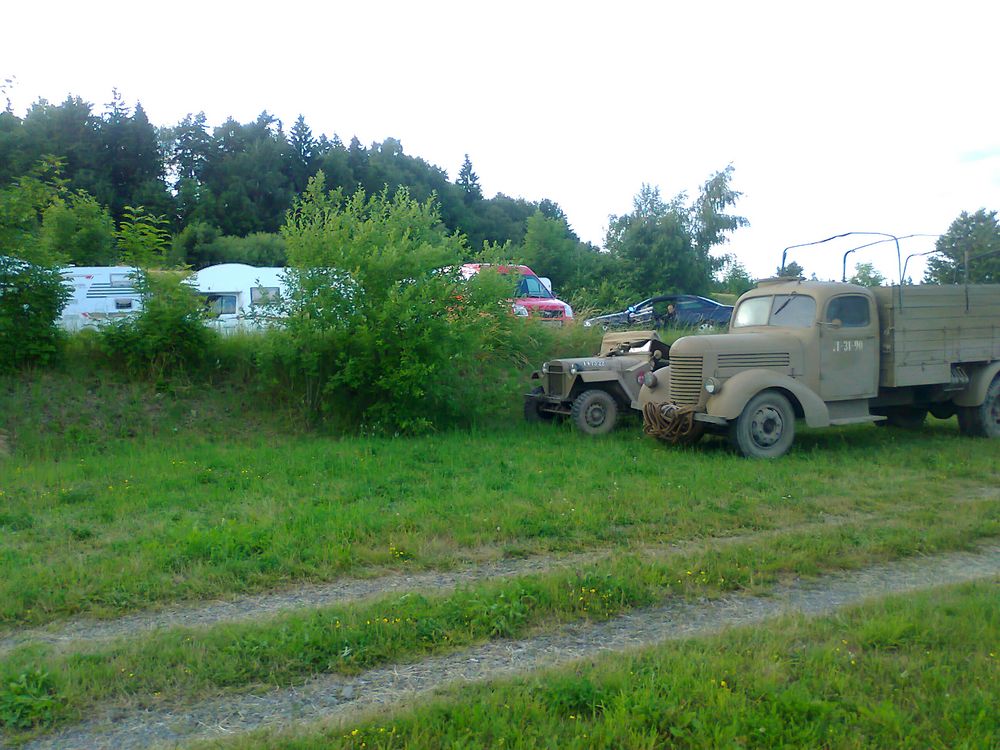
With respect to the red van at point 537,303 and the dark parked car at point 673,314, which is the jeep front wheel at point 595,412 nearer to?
the red van at point 537,303

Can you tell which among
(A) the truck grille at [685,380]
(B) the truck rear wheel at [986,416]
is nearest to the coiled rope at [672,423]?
(A) the truck grille at [685,380]

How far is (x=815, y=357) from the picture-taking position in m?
11.9

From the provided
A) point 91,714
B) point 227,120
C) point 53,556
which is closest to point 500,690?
point 91,714

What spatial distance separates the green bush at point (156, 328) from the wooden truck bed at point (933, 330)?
11186mm

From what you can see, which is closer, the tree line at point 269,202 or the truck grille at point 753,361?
the truck grille at point 753,361

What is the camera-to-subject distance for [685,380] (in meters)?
11.7

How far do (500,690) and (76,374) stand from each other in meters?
12.0

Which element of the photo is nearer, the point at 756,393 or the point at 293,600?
the point at 293,600

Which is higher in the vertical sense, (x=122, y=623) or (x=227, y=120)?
(x=227, y=120)

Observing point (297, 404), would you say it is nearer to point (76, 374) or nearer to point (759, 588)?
point (76, 374)

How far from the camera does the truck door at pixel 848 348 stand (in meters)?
11.9

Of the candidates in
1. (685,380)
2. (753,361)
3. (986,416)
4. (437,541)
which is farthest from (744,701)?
(986,416)

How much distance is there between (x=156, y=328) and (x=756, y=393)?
9.77 meters

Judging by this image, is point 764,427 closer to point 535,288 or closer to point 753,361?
point 753,361
